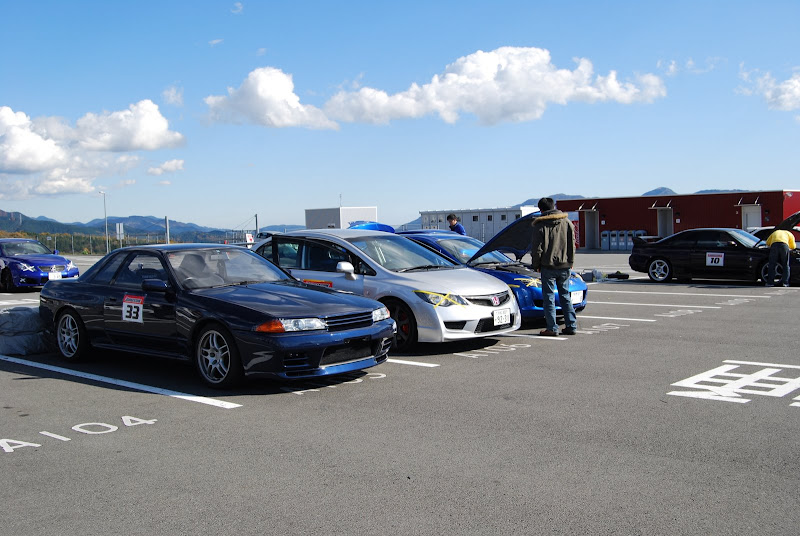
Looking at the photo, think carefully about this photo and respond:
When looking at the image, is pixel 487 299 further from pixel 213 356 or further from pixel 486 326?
pixel 213 356

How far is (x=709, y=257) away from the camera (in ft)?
55.5

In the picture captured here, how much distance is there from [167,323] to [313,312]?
1636mm

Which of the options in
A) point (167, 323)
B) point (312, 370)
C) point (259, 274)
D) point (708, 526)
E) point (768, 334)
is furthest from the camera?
point (768, 334)

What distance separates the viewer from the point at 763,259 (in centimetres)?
1625

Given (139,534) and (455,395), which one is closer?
(139,534)

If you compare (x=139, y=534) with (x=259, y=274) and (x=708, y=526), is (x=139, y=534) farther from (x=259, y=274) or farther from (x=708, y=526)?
(x=259, y=274)

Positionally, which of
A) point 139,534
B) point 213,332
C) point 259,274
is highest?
point 259,274

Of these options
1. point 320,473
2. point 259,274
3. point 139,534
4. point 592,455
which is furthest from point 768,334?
point 139,534

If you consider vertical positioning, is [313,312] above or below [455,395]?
above

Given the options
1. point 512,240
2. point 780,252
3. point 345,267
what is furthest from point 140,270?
point 780,252

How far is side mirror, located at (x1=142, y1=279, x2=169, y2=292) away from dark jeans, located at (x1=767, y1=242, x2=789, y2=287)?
13427mm

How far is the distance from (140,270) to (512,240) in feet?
19.4

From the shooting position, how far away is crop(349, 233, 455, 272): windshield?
9.17 m

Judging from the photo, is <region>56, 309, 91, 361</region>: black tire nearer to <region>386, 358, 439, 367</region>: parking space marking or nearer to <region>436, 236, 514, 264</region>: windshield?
<region>386, 358, 439, 367</region>: parking space marking
